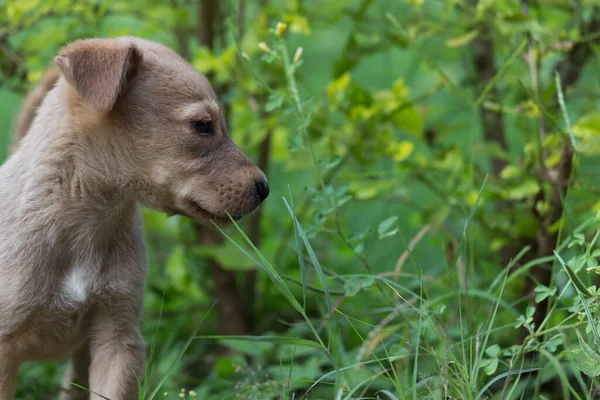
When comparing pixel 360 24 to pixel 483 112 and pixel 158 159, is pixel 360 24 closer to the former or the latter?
pixel 483 112

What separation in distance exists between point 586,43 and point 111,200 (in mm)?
1990

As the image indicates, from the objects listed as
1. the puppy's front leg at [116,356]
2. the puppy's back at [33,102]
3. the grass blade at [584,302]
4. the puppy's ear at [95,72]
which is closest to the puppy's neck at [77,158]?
the puppy's ear at [95,72]

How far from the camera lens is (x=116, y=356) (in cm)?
260

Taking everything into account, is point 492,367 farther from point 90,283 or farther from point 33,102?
point 33,102

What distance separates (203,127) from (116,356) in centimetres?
77

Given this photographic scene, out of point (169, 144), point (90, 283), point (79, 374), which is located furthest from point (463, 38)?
point (79, 374)

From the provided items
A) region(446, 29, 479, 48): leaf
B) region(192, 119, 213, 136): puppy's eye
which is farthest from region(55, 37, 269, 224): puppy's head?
region(446, 29, 479, 48): leaf

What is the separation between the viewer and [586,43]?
10.9ft

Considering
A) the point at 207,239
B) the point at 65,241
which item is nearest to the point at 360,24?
the point at 207,239

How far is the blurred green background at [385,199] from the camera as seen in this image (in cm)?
274

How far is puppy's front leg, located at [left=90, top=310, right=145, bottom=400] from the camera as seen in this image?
8.43ft

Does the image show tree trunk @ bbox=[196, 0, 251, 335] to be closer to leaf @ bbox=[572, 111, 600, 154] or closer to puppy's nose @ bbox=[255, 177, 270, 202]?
puppy's nose @ bbox=[255, 177, 270, 202]

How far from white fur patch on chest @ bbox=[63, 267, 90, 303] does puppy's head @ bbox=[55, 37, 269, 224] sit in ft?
0.99

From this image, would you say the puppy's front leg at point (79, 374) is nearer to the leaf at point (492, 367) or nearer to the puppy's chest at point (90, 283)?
the puppy's chest at point (90, 283)
